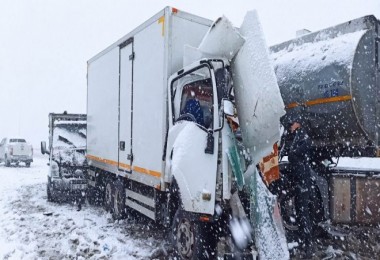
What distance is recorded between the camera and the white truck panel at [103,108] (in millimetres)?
8180

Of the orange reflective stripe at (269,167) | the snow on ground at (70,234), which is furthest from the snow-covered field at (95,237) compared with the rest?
the orange reflective stripe at (269,167)

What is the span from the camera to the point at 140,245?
6434mm

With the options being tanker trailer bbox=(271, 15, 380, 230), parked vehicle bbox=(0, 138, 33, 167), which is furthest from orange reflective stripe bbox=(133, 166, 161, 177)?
parked vehicle bbox=(0, 138, 33, 167)

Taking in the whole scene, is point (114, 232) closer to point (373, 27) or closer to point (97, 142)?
point (97, 142)

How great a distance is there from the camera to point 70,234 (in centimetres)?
707

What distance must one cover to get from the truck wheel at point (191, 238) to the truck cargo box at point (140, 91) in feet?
2.87

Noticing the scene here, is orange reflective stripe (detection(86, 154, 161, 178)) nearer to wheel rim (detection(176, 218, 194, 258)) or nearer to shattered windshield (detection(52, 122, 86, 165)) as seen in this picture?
shattered windshield (detection(52, 122, 86, 165))

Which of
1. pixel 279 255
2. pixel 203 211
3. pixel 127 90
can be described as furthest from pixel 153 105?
pixel 279 255

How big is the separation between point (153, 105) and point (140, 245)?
2469mm

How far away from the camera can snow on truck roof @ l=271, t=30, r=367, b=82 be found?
5.93 metres

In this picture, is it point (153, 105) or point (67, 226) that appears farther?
point (67, 226)

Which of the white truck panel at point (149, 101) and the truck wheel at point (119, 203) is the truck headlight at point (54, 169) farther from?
the white truck panel at point (149, 101)

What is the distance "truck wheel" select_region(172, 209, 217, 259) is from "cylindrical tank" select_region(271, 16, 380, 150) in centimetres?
279

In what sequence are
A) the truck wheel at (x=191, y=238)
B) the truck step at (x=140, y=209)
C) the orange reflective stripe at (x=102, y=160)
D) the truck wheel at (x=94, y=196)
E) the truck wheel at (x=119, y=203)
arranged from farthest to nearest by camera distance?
the truck wheel at (x=94, y=196) < the orange reflective stripe at (x=102, y=160) < the truck wheel at (x=119, y=203) < the truck step at (x=140, y=209) < the truck wheel at (x=191, y=238)
